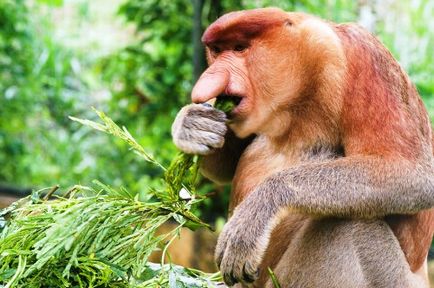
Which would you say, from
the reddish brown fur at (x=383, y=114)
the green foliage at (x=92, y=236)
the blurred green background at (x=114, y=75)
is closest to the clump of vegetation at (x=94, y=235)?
the green foliage at (x=92, y=236)

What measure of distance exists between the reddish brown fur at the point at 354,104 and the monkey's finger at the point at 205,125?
218mm

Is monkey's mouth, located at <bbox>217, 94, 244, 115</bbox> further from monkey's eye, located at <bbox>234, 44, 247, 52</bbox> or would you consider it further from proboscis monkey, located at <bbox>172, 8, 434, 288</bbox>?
monkey's eye, located at <bbox>234, 44, 247, 52</bbox>

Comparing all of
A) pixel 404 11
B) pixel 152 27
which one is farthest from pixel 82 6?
pixel 404 11

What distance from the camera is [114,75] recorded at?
7555 millimetres

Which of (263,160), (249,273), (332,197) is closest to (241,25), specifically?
(263,160)

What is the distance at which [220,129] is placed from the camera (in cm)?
291

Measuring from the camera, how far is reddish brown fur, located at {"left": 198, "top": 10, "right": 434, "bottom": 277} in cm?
284

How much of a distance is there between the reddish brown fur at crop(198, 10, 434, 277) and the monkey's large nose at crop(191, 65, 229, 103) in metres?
0.15

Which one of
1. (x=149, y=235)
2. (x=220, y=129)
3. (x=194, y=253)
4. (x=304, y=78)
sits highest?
(x=304, y=78)

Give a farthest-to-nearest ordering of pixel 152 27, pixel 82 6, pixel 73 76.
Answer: pixel 73 76 → pixel 82 6 → pixel 152 27

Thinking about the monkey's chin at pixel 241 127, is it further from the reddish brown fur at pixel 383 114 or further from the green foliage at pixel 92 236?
the reddish brown fur at pixel 383 114

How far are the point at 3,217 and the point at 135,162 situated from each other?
16.1 feet

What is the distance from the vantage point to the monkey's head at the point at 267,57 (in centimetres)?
288

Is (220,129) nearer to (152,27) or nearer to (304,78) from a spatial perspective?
(304,78)
